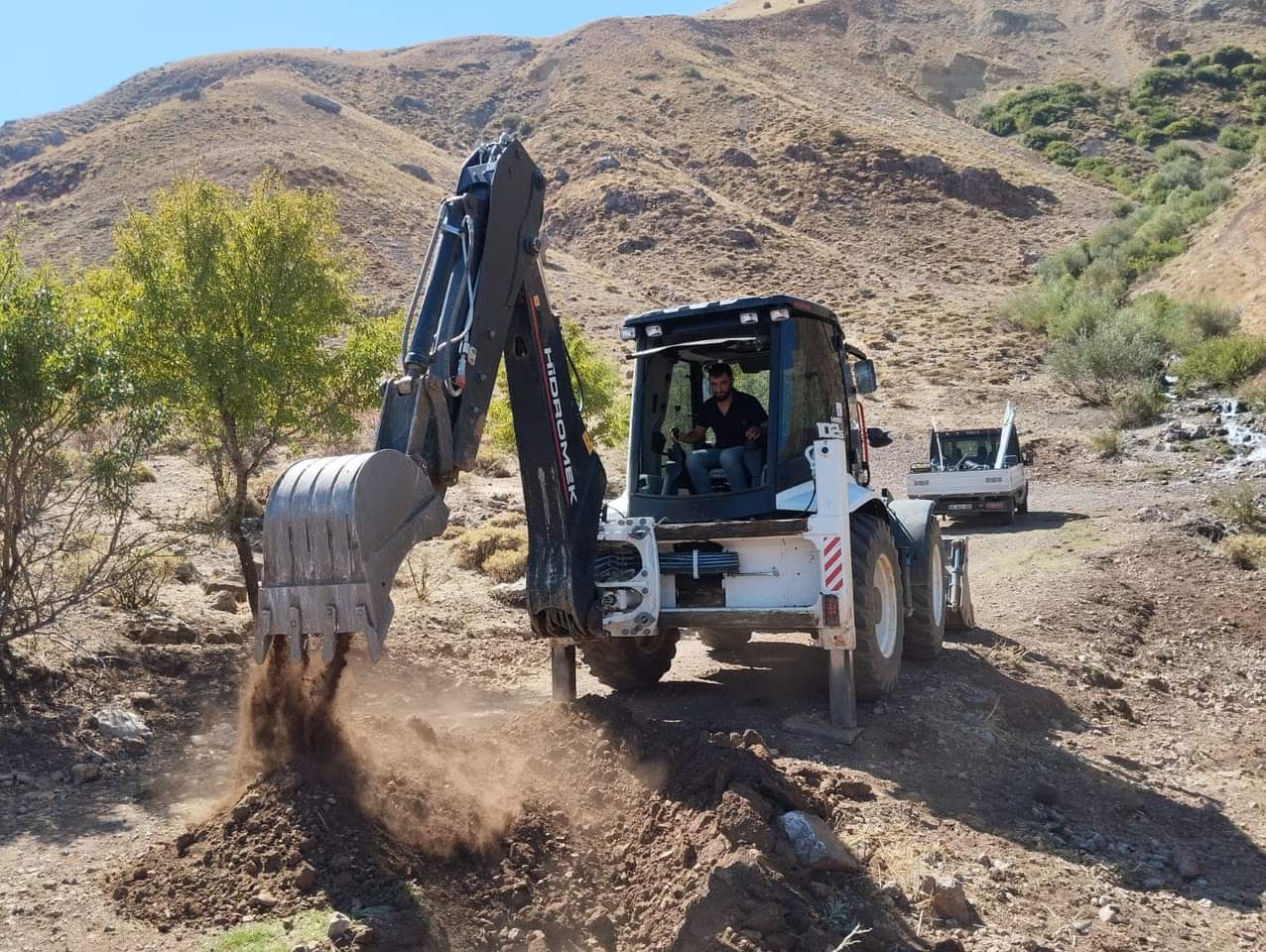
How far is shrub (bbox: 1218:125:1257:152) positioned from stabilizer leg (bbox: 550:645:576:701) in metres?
69.2

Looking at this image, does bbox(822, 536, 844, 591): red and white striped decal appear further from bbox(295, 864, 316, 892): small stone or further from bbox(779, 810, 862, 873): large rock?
bbox(295, 864, 316, 892): small stone

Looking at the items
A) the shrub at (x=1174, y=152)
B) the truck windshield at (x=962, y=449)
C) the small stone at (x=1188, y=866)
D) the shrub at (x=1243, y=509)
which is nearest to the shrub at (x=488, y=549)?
the small stone at (x=1188, y=866)

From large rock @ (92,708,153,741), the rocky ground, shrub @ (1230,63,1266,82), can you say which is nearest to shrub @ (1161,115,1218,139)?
shrub @ (1230,63,1266,82)

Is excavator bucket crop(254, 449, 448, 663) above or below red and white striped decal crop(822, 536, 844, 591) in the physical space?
above

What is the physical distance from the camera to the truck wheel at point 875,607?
8305mm

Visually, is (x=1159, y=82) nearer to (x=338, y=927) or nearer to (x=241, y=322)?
(x=241, y=322)

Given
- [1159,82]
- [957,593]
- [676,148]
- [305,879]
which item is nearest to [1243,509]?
[957,593]

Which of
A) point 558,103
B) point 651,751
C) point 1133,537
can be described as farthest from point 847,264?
point 651,751

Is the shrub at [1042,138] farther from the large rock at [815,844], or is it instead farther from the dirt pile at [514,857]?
the large rock at [815,844]

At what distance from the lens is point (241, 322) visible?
12.2 m

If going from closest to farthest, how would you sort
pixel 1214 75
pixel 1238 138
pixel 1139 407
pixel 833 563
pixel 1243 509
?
pixel 833 563 → pixel 1243 509 → pixel 1139 407 → pixel 1238 138 → pixel 1214 75

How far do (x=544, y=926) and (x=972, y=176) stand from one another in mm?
64166

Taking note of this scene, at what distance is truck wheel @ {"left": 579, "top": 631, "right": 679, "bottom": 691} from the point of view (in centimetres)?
930

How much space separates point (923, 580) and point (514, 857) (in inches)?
219
